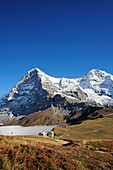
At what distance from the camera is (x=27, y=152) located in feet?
31.6

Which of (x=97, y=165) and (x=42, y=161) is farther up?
(x=42, y=161)

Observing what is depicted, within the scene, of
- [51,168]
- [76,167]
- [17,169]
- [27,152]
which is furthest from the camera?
[27,152]

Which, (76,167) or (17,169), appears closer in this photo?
(17,169)

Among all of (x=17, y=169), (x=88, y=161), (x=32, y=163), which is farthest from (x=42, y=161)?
(x=88, y=161)

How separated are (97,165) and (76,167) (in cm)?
208

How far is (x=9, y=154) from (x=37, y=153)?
6.72 ft

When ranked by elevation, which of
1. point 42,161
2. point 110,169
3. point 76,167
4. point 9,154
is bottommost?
point 110,169

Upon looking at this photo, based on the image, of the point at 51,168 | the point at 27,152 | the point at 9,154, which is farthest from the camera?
the point at 27,152

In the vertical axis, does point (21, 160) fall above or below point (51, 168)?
above

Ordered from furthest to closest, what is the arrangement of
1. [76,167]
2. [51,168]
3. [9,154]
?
[9,154]
[76,167]
[51,168]

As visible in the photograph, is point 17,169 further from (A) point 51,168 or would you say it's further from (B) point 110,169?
(B) point 110,169

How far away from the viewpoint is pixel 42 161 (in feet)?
27.5

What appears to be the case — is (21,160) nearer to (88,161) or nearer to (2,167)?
(2,167)

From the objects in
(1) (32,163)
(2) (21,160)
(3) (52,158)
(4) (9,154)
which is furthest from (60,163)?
(4) (9,154)
